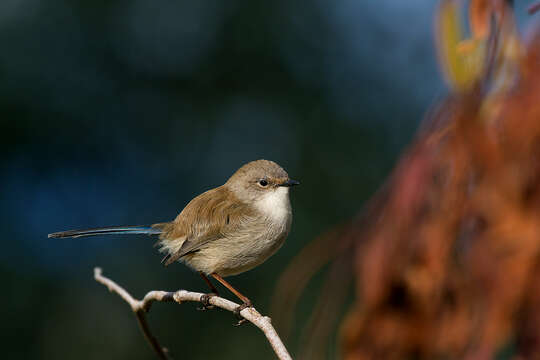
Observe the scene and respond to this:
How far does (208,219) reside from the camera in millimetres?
5035

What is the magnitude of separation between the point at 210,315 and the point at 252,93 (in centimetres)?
593

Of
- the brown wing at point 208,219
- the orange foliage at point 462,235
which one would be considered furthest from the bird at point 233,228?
the orange foliage at point 462,235

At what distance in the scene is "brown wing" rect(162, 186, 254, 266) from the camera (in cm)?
488

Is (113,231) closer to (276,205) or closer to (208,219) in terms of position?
(208,219)

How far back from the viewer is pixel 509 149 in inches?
39.6

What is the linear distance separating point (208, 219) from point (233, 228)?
30cm

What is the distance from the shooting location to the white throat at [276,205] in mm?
4738

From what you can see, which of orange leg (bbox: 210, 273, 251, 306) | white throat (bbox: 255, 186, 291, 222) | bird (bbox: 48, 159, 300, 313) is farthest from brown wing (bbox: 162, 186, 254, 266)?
orange leg (bbox: 210, 273, 251, 306)

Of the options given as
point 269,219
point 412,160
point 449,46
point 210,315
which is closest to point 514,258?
point 412,160

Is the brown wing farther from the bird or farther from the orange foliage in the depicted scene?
the orange foliage

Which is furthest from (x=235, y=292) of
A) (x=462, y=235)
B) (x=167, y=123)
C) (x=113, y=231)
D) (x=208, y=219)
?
(x=167, y=123)

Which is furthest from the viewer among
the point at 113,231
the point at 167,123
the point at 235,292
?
Result: the point at 167,123

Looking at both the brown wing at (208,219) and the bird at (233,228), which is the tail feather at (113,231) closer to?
the bird at (233,228)

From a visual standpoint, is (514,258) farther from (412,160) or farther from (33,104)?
(33,104)
